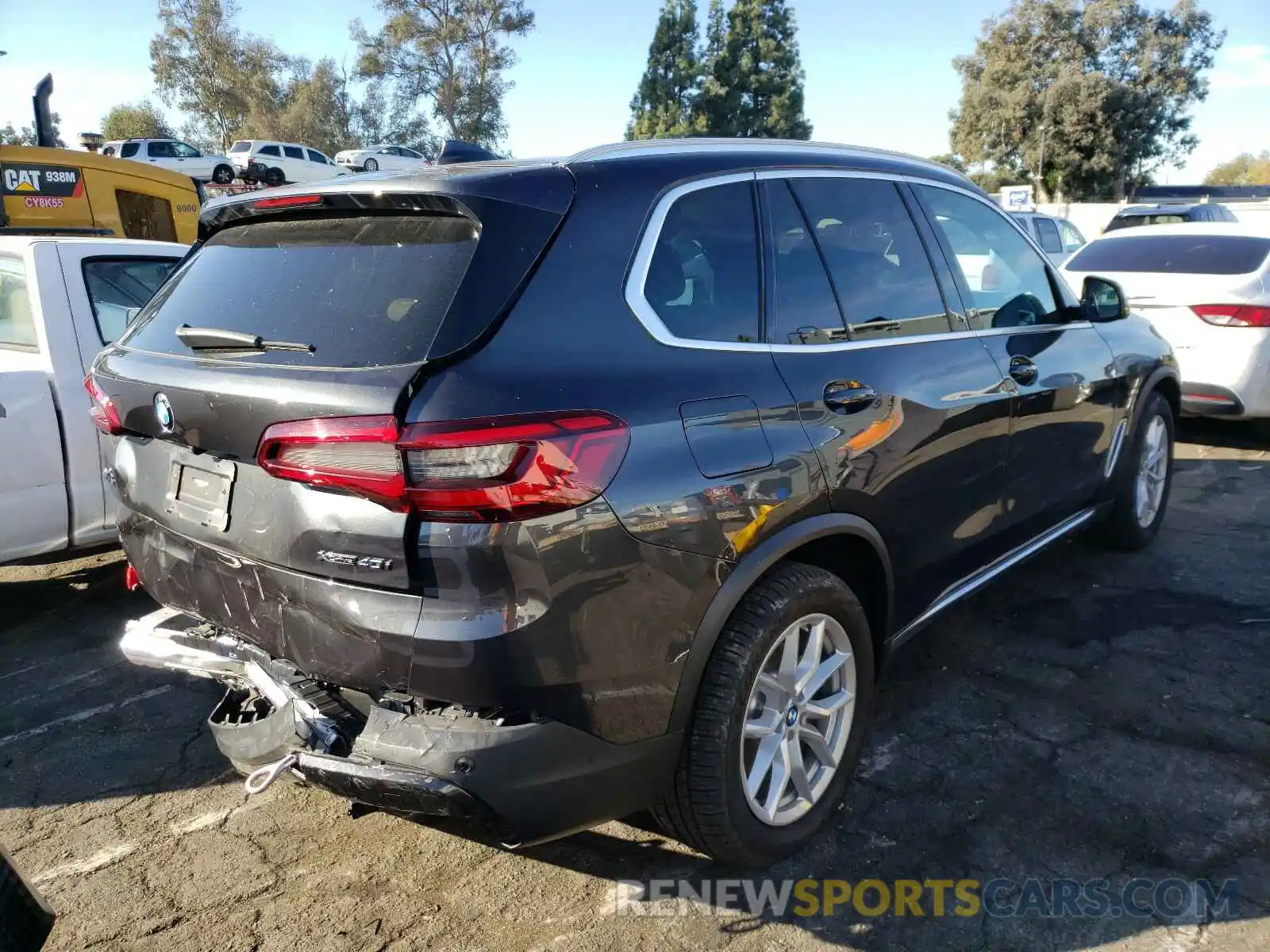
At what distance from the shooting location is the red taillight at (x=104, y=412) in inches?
105

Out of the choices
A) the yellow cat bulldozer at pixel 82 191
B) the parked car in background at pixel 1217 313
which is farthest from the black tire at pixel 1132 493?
the yellow cat bulldozer at pixel 82 191

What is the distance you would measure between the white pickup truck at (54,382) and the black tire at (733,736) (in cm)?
298

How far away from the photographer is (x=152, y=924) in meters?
2.50

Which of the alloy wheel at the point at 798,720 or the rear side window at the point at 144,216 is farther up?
the rear side window at the point at 144,216

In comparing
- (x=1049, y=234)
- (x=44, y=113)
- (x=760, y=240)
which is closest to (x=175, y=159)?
(x=44, y=113)

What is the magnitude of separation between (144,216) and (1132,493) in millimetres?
10132

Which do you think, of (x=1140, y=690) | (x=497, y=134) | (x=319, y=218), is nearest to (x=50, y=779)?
(x=319, y=218)

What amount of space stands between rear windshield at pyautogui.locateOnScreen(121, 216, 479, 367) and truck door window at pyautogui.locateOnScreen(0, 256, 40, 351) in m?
2.22

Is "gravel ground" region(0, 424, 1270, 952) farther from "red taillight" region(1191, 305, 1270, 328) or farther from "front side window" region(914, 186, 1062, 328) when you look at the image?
"red taillight" region(1191, 305, 1270, 328)

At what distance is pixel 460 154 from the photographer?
9.71 ft

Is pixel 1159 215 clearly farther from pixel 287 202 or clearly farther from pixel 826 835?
pixel 287 202

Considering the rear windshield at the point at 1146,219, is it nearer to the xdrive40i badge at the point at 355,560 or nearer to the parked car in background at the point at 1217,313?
the parked car in background at the point at 1217,313

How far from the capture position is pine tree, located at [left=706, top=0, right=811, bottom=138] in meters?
48.5

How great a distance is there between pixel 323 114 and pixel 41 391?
56.1 meters
